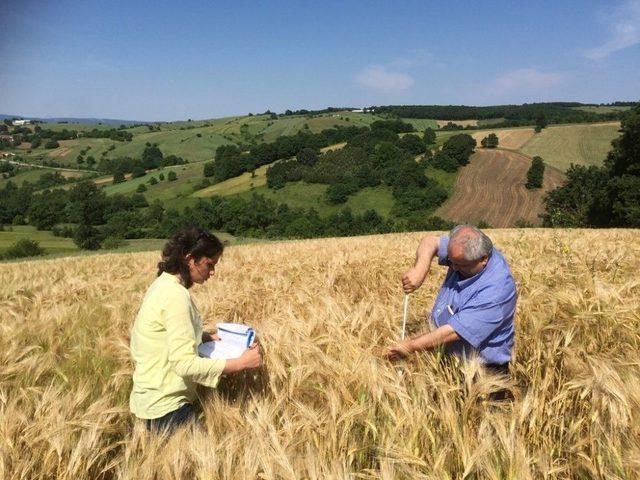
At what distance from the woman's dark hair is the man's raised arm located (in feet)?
4.94

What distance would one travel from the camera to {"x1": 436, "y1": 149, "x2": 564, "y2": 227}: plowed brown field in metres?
69.6

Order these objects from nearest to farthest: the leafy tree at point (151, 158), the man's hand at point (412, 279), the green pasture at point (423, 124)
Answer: the man's hand at point (412, 279), the leafy tree at point (151, 158), the green pasture at point (423, 124)

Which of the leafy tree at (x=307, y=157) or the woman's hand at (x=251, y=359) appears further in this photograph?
the leafy tree at (x=307, y=157)

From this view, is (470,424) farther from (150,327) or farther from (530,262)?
(530,262)

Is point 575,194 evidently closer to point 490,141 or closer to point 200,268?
point 490,141

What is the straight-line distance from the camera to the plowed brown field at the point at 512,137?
326 feet

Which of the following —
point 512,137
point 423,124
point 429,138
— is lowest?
point 429,138

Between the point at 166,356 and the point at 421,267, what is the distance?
2.00 m

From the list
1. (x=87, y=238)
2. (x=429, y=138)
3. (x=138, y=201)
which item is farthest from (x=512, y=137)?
(x=87, y=238)

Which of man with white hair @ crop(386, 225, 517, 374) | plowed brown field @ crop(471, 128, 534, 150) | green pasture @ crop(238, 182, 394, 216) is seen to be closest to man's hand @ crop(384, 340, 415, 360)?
man with white hair @ crop(386, 225, 517, 374)

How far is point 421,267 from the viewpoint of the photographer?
10.8ft

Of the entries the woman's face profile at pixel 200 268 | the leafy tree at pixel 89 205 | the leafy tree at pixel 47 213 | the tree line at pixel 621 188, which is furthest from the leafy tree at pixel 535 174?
Result: the leafy tree at pixel 47 213

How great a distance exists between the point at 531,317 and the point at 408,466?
85.7 inches

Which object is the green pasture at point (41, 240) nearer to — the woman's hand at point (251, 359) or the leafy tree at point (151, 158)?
the leafy tree at point (151, 158)
